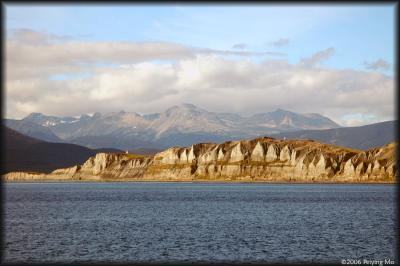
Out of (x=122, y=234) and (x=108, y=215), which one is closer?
(x=122, y=234)

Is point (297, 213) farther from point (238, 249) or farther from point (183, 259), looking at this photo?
point (183, 259)

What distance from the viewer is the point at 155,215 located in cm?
9988

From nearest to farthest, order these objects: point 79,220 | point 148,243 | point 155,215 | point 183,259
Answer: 1. point 183,259
2. point 148,243
3. point 79,220
4. point 155,215

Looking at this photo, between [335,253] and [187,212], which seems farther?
[187,212]

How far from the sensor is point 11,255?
5728 centimetres

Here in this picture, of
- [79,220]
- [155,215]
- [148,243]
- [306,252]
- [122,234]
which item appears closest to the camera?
[306,252]

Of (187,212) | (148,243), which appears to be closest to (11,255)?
(148,243)

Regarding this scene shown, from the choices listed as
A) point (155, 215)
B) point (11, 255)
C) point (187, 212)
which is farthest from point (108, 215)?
point (11, 255)

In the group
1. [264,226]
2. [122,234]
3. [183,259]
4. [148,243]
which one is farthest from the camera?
[264,226]

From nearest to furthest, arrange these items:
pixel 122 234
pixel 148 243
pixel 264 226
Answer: pixel 148 243, pixel 122 234, pixel 264 226

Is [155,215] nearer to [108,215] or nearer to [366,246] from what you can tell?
[108,215]

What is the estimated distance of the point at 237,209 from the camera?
113 m

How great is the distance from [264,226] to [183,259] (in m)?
29.3

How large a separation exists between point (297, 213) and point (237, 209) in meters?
14.2
